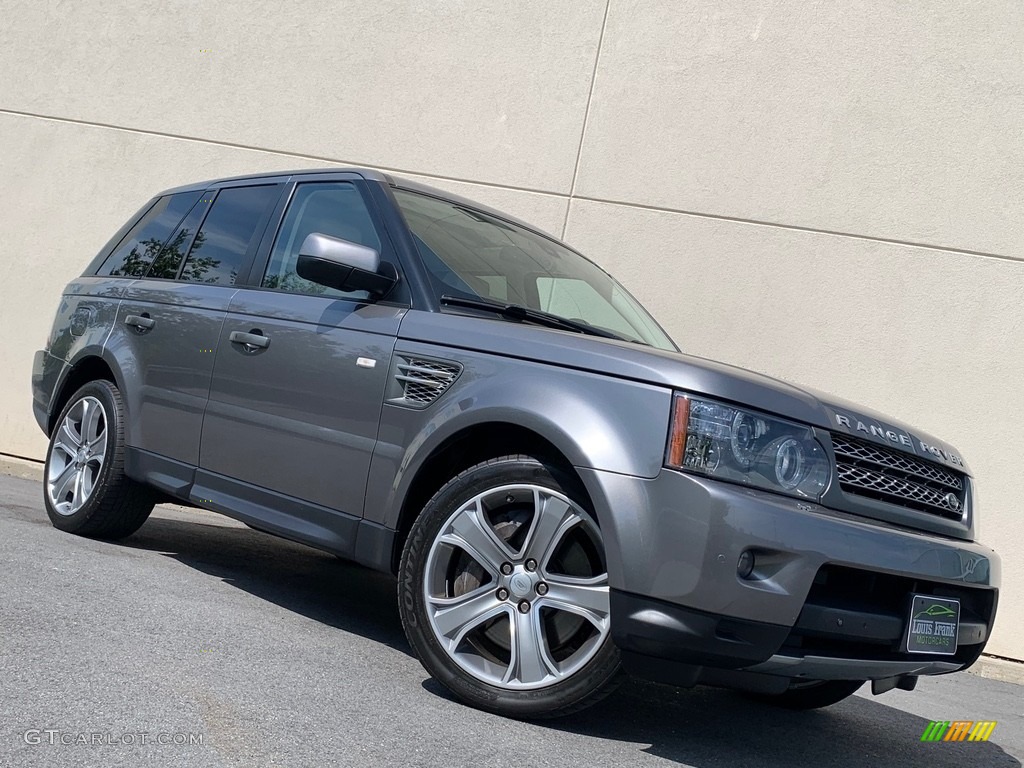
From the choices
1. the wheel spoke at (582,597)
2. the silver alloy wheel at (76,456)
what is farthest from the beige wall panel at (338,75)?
the wheel spoke at (582,597)

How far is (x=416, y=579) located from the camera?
134 inches

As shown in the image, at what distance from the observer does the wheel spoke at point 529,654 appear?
124 inches

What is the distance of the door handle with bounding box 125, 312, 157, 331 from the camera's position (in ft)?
16.3

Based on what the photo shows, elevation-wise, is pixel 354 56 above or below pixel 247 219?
above

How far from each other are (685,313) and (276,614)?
4.54 m

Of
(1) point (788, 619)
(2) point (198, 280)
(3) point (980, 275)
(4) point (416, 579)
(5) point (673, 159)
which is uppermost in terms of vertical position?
(5) point (673, 159)

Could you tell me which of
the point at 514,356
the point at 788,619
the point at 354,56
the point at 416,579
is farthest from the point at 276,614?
the point at 354,56

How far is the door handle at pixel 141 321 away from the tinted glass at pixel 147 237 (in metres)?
0.38

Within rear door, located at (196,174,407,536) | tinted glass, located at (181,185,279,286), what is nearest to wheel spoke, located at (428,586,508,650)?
rear door, located at (196,174,407,536)

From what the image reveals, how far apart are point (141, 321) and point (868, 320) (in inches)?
195

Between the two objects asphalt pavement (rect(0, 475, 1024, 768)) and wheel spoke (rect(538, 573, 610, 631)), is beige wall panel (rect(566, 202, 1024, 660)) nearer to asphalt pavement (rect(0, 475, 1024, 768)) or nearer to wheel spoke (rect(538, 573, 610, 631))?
asphalt pavement (rect(0, 475, 1024, 768))

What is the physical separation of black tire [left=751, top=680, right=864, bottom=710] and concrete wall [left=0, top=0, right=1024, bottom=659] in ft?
11.6

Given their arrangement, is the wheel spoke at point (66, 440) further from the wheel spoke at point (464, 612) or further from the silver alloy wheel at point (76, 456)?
the wheel spoke at point (464, 612)

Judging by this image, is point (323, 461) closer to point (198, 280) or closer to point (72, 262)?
point (198, 280)
